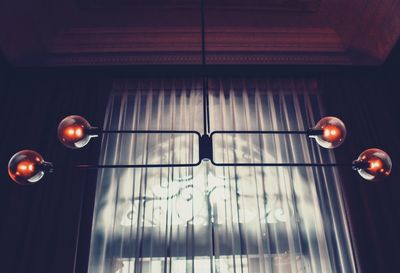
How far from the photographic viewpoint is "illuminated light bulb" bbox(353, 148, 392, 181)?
2.09 m

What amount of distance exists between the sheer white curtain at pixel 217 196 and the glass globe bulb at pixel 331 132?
1.40m

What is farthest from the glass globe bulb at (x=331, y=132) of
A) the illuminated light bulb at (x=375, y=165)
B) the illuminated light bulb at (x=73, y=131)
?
the illuminated light bulb at (x=73, y=131)

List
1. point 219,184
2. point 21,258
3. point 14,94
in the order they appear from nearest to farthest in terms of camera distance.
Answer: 1. point 21,258
2. point 219,184
3. point 14,94

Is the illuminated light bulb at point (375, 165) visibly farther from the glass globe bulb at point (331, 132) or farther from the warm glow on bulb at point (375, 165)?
the glass globe bulb at point (331, 132)

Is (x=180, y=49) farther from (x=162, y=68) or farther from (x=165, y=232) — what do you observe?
(x=165, y=232)

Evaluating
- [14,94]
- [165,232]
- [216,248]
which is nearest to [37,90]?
[14,94]

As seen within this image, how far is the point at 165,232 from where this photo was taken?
3.24 m

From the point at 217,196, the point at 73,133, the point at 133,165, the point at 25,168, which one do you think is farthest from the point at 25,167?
the point at 217,196

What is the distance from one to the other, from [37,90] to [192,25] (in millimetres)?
1733

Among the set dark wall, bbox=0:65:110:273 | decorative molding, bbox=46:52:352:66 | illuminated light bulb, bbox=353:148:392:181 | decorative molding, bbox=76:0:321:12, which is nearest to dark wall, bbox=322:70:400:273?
decorative molding, bbox=76:0:321:12

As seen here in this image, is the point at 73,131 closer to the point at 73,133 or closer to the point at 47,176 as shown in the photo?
the point at 73,133

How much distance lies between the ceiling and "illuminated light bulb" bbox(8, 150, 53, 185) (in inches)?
85.4

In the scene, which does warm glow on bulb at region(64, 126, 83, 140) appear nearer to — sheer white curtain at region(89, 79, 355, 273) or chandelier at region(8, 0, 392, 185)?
chandelier at region(8, 0, 392, 185)

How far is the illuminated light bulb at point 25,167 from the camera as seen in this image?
199cm
